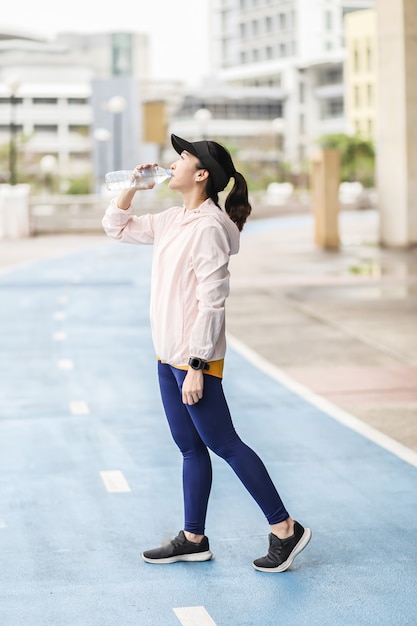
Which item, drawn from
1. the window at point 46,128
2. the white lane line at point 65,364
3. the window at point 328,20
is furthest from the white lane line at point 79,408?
the window at point 328,20

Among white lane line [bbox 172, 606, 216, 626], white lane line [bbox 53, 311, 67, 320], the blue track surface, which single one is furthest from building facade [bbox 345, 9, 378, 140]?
white lane line [bbox 172, 606, 216, 626]

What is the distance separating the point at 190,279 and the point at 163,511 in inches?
71.3

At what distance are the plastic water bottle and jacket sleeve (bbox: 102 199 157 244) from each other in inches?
5.9

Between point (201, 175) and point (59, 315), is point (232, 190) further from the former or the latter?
point (59, 315)

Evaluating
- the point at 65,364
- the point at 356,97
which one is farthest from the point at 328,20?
the point at 65,364

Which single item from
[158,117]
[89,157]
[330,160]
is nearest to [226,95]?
→ [89,157]

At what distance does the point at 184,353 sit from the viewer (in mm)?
5383

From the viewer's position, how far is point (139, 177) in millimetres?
5379

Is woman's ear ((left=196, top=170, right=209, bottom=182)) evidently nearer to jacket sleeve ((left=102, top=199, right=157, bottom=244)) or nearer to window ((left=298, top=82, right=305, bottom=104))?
jacket sleeve ((left=102, top=199, right=157, bottom=244))

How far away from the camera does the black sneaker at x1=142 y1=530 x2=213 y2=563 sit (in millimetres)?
5723

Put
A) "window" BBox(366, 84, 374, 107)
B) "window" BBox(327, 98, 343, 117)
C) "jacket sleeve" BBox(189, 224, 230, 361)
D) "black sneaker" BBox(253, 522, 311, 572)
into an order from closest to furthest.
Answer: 1. "jacket sleeve" BBox(189, 224, 230, 361)
2. "black sneaker" BBox(253, 522, 311, 572)
3. "window" BBox(366, 84, 374, 107)
4. "window" BBox(327, 98, 343, 117)

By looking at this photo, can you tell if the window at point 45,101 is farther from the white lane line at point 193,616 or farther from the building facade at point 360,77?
the white lane line at point 193,616

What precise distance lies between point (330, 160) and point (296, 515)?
85.2 ft

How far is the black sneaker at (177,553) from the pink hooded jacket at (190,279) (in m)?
0.91
